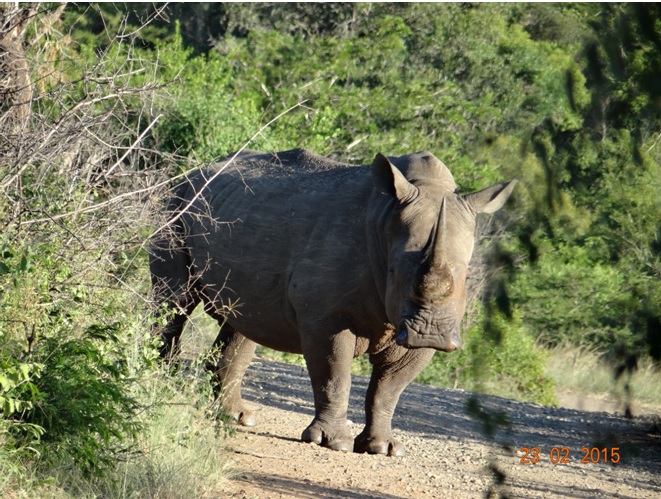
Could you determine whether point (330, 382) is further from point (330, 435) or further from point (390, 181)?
point (390, 181)

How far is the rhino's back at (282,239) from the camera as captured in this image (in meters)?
7.27

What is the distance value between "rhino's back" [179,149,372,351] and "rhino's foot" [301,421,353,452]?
77cm

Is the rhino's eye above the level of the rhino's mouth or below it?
above

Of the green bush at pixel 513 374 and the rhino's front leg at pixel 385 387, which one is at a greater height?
the green bush at pixel 513 374

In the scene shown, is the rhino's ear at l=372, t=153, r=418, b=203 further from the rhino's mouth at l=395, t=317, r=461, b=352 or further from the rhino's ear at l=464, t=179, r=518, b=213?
the rhino's mouth at l=395, t=317, r=461, b=352

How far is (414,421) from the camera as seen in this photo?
9.81 meters

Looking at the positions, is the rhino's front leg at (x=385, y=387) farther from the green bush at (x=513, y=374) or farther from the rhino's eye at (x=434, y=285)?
the green bush at (x=513, y=374)

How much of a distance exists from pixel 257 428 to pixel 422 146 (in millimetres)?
11411

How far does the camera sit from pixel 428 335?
6438 mm

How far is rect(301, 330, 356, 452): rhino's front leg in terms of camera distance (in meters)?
7.11

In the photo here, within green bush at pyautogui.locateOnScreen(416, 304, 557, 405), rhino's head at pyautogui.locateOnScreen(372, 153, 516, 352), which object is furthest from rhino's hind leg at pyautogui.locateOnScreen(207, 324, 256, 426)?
rhino's head at pyautogui.locateOnScreen(372, 153, 516, 352)

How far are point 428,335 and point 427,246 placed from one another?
1.83ft

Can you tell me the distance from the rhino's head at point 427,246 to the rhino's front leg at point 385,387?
0.67m
